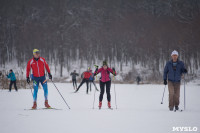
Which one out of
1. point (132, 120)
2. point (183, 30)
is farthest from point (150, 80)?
point (132, 120)

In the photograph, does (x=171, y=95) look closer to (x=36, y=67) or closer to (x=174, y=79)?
(x=174, y=79)

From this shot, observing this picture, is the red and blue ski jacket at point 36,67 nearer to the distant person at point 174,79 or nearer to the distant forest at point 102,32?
the distant person at point 174,79

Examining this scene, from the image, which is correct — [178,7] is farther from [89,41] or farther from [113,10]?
[89,41]

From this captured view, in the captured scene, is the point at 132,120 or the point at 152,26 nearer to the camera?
the point at 132,120

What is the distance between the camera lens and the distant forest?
1438 inches

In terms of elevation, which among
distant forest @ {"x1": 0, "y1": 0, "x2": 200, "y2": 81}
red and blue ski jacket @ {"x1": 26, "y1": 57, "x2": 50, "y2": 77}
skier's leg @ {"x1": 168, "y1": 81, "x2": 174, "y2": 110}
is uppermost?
distant forest @ {"x1": 0, "y1": 0, "x2": 200, "y2": 81}

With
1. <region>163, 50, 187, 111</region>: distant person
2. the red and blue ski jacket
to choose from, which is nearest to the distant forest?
<region>163, 50, 187, 111</region>: distant person

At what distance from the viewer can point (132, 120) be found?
4.50 meters

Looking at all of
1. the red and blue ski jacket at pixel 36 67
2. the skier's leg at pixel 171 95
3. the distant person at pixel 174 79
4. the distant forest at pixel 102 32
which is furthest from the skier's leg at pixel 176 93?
the distant forest at pixel 102 32

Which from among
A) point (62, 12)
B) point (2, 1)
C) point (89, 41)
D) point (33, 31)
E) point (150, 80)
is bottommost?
point (150, 80)

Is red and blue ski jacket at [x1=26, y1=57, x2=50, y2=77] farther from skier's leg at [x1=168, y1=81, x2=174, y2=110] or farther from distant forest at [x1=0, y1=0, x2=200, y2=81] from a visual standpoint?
distant forest at [x1=0, y1=0, x2=200, y2=81]

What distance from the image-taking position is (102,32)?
42.4m

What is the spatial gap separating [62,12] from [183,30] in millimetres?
25917

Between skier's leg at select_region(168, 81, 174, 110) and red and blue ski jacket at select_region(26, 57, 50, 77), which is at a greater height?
red and blue ski jacket at select_region(26, 57, 50, 77)
